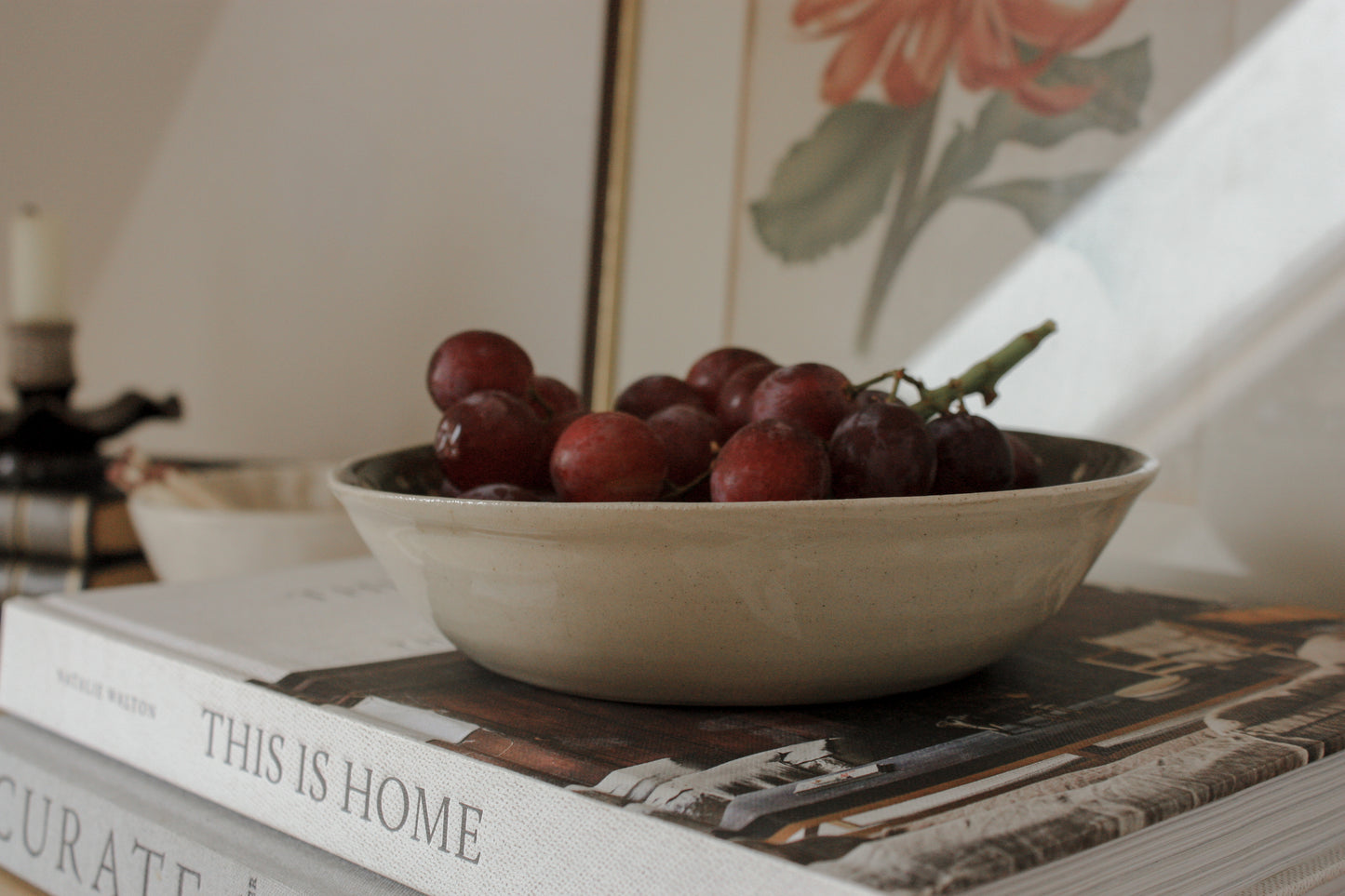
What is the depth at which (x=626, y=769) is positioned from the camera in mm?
312

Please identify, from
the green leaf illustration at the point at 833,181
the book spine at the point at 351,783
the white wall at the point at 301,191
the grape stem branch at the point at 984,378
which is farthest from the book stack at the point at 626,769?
the white wall at the point at 301,191

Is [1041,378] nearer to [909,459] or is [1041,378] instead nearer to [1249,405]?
[1249,405]

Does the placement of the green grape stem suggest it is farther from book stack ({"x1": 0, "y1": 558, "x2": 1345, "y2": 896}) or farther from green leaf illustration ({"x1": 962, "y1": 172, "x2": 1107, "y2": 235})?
green leaf illustration ({"x1": 962, "y1": 172, "x2": 1107, "y2": 235})

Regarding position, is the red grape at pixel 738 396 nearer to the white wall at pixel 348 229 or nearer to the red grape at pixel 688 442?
the red grape at pixel 688 442

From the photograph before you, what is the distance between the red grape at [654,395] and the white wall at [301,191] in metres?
0.42

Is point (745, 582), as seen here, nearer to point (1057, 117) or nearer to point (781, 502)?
point (781, 502)

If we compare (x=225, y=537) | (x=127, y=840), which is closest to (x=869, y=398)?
(x=127, y=840)

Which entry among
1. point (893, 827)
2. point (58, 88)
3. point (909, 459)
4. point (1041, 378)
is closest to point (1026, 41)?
point (1041, 378)

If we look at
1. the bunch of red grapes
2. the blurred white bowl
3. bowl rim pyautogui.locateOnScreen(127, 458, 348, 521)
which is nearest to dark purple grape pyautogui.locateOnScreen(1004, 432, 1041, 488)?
the bunch of red grapes

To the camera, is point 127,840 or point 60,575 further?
point 60,575

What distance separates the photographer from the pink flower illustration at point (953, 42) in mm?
655

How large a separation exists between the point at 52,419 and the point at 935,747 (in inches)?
34.4

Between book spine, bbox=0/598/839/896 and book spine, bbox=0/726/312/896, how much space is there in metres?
0.02

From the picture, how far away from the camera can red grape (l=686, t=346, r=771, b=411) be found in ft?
1.55
